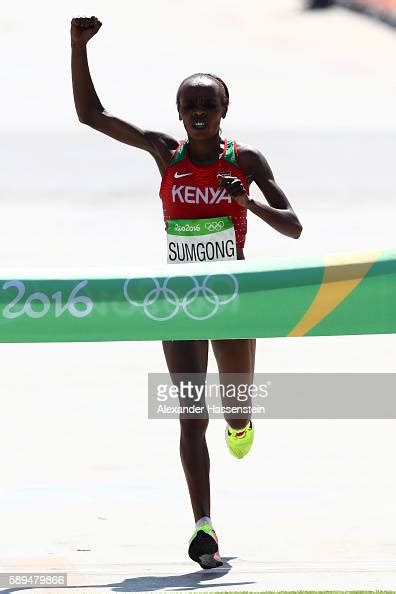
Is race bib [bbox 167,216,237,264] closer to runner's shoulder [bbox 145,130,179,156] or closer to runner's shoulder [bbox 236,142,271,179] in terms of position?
runner's shoulder [bbox 236,142,271,179]

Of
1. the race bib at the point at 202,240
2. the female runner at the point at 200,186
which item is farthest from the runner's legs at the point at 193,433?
the race bib at the point at 202,240

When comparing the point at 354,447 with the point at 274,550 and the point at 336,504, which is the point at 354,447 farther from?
the point at 274,550

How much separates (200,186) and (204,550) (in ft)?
4.86

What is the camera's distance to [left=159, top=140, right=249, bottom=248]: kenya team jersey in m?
6.57

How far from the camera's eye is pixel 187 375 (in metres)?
6.49

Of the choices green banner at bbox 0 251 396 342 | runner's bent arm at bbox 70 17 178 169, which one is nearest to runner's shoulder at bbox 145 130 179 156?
runner's bent arm at bbox 70 17 178 169

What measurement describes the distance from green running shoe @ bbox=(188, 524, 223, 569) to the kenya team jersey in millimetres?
1200

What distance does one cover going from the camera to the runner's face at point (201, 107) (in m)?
6.46

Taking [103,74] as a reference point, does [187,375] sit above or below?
below

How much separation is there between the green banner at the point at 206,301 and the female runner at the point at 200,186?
8.9 inches

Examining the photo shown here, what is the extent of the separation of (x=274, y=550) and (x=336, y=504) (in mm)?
810

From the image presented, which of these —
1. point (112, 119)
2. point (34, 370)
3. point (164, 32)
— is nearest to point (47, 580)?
point (112, 119)

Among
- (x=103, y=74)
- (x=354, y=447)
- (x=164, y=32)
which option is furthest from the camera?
(x=164, y=32)
